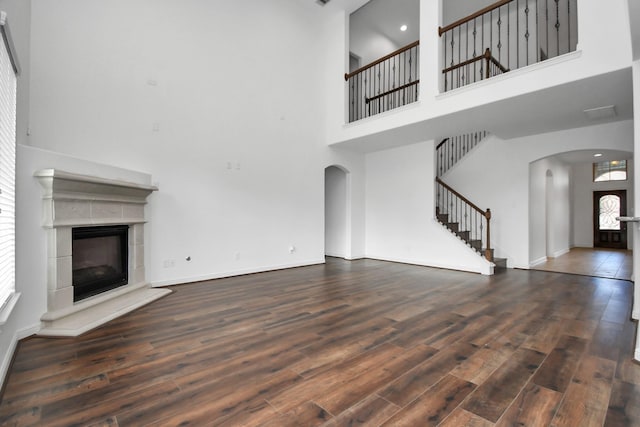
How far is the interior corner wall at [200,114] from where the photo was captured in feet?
12.6

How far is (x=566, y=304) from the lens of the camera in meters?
3.82

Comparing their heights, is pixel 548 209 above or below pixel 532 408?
above

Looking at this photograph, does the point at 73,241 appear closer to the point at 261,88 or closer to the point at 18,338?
the point at 18,338

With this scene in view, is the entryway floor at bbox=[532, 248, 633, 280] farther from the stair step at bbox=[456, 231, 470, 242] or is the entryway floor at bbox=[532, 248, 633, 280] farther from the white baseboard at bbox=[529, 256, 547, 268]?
the stair step at bbox=[456, 231, 470, 242]

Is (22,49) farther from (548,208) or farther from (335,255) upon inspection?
(548,208)

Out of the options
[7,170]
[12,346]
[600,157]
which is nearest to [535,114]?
[600,157]

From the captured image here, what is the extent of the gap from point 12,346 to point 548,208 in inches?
407

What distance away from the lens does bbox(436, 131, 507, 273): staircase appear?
654 cm

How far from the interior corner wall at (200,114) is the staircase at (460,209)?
9.79 feet

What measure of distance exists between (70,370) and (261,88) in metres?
5.14

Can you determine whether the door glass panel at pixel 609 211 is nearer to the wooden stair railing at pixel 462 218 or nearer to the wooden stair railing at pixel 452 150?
the wooden stair railing at pixel 452 150

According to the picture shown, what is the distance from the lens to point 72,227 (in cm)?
319

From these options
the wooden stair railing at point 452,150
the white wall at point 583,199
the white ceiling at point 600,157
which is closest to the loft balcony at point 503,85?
the white ceiling at point 600,157

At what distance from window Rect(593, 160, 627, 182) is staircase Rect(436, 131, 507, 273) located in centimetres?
698
